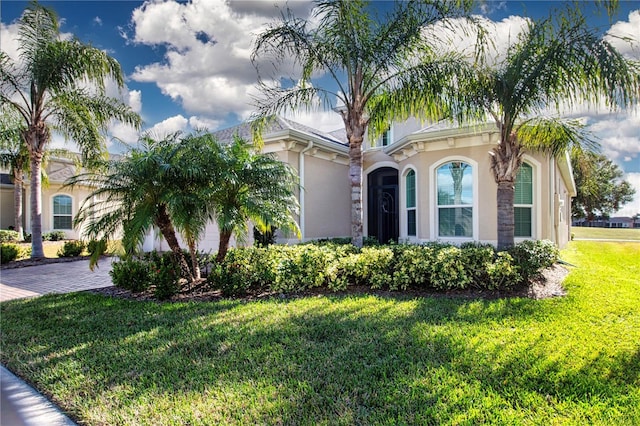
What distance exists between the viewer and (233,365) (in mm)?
3803

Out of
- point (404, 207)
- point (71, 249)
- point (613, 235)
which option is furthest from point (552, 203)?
point (613, 235)

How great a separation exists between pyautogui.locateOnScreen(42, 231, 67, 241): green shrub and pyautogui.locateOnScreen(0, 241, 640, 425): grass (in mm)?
16705

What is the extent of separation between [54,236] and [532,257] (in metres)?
23.3

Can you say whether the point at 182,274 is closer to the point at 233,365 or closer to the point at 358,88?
the point at 233,365

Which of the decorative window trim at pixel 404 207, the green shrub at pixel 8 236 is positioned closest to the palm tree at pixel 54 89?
the green shrub at pixel 8 236

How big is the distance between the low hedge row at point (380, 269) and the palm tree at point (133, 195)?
1636 mm

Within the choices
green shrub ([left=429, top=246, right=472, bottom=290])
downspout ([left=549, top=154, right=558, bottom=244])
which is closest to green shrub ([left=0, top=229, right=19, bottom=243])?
green shrub ([left=429, top=246, right=472, bottom=290])

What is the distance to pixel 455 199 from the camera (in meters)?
11.0

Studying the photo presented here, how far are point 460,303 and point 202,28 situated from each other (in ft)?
26.7

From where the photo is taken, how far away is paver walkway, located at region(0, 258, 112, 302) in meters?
8.46

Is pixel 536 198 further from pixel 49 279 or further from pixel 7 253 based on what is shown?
pixel 7 253

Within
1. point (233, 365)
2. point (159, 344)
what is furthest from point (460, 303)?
point (159, 344)

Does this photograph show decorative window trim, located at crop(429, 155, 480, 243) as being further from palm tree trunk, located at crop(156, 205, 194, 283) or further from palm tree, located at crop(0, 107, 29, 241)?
palm tree, located at crop(0, 107, 29, 241)

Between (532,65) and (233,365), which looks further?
(532,65)
